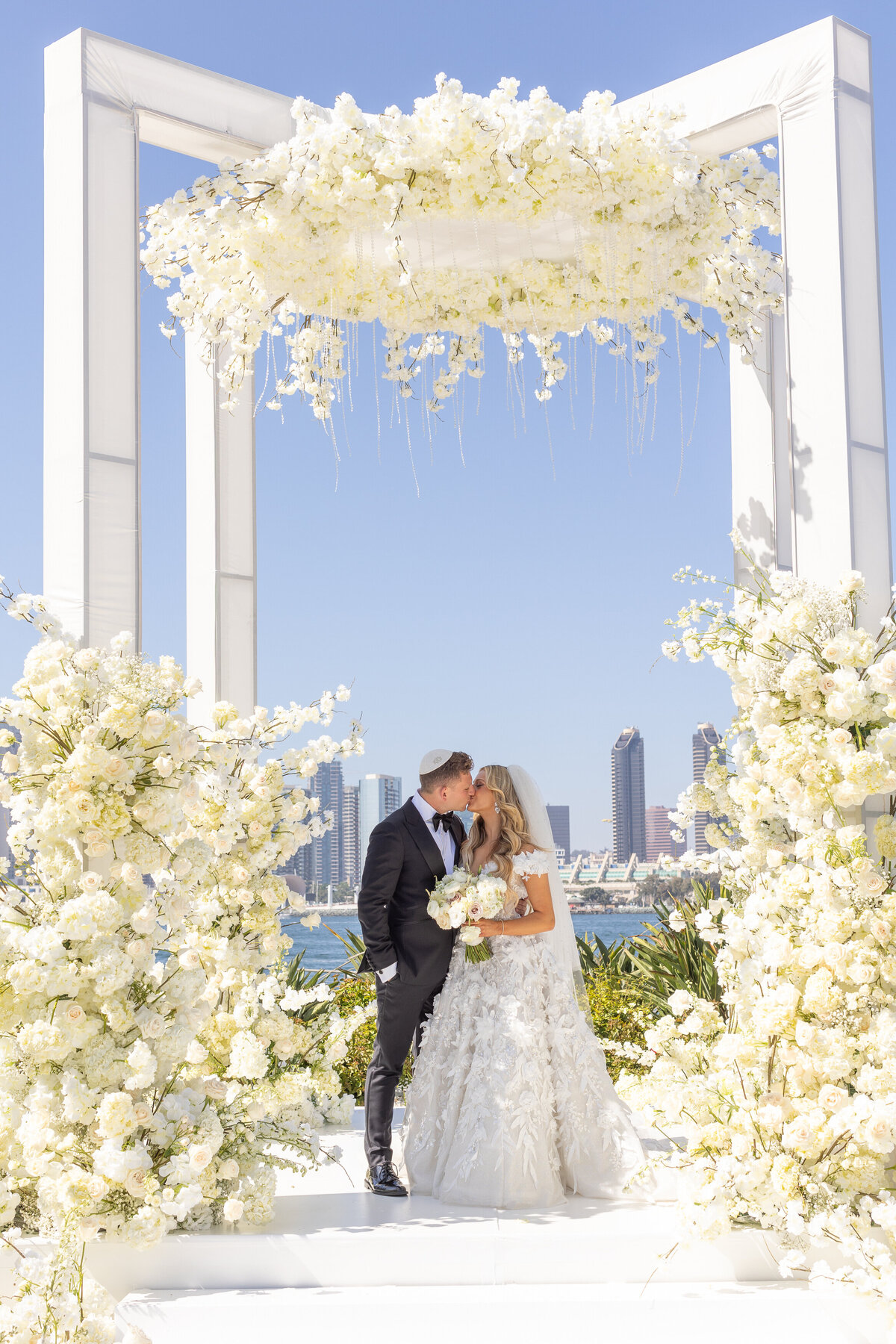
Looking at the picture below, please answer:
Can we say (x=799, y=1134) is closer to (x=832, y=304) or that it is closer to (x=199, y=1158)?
(x=199, y=1158)

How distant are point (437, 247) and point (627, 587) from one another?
5345 centimetres

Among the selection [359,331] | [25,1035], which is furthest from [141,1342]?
[359,331]

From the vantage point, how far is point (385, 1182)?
13.5 ft

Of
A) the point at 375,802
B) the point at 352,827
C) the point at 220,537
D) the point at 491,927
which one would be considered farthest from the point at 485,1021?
the point at 352,827

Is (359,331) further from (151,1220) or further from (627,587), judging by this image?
(627,587)

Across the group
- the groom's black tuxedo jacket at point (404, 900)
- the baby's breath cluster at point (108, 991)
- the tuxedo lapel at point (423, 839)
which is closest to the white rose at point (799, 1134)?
the groom's black tuxedo jacket at point (404, 900)

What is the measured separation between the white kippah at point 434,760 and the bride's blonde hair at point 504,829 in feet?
0.57

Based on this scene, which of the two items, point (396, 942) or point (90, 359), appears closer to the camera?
point (90, 359)

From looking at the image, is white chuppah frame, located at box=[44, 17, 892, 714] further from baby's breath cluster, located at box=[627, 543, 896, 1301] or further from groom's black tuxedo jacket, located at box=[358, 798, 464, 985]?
groom's black tuxedo jacket, located at box=[358, 798, 464, 985]

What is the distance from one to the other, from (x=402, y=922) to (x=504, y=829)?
22.7 inches

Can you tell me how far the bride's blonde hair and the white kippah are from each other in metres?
0.17

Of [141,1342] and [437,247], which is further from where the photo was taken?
[437,247]

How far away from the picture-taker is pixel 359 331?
17.1 feet

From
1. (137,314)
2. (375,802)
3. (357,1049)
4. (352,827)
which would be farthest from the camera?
(352,827)
